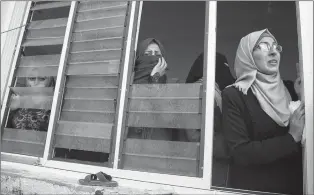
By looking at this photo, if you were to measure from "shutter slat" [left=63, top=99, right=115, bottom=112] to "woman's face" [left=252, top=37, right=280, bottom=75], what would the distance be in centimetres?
115

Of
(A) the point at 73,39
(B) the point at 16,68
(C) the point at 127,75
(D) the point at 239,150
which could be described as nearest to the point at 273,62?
(D) the point at 239,150

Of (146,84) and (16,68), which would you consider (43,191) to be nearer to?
(146,84)

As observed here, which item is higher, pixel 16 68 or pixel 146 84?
pixel 16 68

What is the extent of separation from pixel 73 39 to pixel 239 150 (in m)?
1.70

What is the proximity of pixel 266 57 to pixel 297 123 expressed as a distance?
50cm

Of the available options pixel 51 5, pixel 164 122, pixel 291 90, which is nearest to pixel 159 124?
pixel 164 122

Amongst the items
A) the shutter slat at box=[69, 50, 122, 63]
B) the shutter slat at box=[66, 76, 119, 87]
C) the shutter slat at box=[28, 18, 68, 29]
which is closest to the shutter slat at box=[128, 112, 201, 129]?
the shutter slat at box=[66, 76, 119, 87]

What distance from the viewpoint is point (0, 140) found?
2250 mm

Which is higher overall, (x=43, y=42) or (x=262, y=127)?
(x=43, y=42)

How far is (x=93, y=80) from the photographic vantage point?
204 centimetres

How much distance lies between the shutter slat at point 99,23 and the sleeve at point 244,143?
44.0 inches

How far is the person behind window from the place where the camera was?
2.21 m

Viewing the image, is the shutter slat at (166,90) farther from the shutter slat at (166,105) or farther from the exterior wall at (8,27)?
the exterior wall at (8,27)

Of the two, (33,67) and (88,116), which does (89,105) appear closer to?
(88,116)
